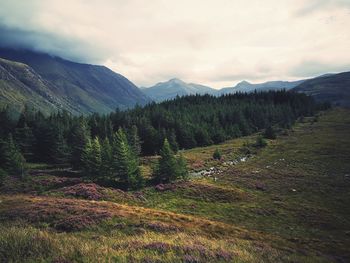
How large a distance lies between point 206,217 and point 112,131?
211 feet

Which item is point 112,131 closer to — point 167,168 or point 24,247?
point 167,168

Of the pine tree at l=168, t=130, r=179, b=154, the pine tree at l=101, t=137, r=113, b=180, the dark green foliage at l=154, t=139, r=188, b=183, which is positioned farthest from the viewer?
the pine tree at l=168, t=130, r=179, b=154

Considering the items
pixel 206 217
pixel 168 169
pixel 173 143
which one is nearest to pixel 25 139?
pixel 173 143

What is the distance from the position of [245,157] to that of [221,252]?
74231 mm

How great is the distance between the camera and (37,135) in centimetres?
9594

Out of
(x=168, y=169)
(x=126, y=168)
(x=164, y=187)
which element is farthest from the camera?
(x=168, y=169)

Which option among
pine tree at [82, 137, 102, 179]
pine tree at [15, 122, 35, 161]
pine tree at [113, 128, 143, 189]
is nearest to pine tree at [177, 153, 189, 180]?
pine tree at [113, 128, 143, 189]

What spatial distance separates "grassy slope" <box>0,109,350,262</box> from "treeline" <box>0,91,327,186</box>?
1205 centimetres

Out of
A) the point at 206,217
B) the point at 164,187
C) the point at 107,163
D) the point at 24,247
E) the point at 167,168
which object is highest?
the point at 24,247

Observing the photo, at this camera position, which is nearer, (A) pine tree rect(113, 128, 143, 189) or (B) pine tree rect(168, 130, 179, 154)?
(A) pine tree rect(113, 128, 143, 189)

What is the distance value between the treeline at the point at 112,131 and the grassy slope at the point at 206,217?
12052 millimetres

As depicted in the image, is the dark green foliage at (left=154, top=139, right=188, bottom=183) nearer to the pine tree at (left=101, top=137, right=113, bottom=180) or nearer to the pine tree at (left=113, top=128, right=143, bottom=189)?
the pine tree at (left=113, top=128, right=143, bottom=189)

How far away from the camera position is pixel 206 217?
1571 inches

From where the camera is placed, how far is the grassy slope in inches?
581
